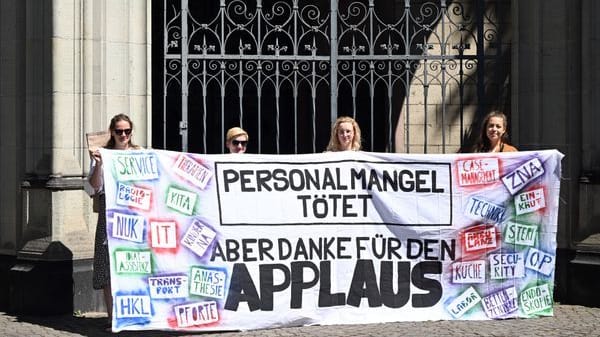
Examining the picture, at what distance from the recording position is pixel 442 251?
8828 millimetres

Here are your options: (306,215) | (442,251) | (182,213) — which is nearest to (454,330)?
(442,251)

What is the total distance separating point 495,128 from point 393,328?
76.7 inches

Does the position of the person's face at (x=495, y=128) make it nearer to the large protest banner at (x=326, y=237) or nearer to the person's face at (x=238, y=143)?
the large protest banner at (x=326, y=237)

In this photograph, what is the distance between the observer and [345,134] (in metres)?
8.80

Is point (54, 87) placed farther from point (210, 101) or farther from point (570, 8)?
point (210, 101)

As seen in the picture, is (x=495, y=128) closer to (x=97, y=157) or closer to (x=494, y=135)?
(x=494, y=135)

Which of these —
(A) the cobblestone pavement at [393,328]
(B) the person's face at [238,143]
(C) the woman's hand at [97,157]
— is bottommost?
(A) the cobblestone pavement at [393,328]

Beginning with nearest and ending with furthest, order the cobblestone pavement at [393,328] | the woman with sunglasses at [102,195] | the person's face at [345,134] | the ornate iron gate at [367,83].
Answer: the cobblestone pavement at [393,328] < the woman with sunglasses at [102,195] < the person's face at [345,134] < the ornate iron gate at [367,83]

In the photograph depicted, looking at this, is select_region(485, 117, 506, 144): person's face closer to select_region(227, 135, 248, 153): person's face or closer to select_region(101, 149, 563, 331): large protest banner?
select_region(101, 149, 563, 331): large protest banner

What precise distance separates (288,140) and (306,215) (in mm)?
8055

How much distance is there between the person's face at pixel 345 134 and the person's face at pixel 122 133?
1.77 m

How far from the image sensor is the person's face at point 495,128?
29.5 feet

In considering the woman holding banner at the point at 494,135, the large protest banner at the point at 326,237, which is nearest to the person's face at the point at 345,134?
the large protest banner at the point at 326,237

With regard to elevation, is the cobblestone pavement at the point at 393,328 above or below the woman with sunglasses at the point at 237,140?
below
